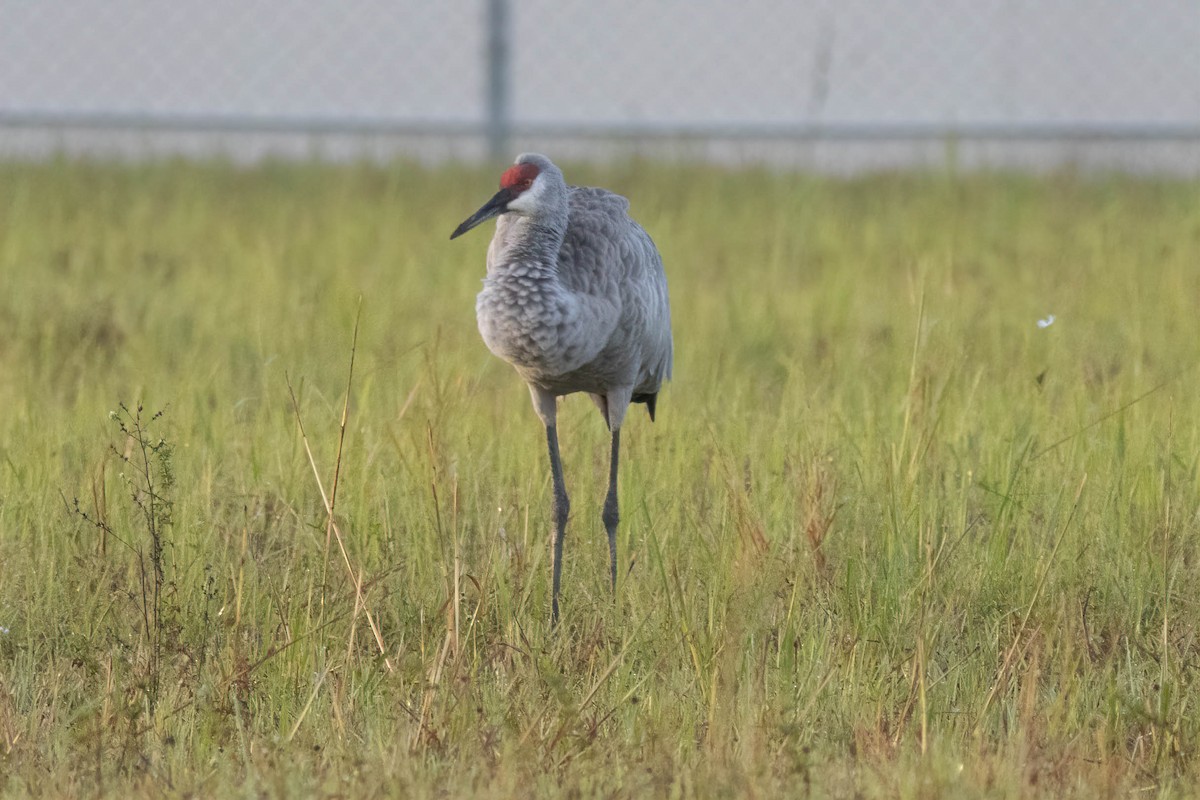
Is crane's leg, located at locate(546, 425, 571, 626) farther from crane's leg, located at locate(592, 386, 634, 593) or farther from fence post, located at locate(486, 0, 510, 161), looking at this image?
fence post, located at locate(486, 0, 510, 161)

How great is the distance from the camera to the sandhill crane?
10.8 feet

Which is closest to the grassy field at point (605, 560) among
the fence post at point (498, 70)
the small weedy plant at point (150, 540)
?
the small weedy plant at point (150, 540)

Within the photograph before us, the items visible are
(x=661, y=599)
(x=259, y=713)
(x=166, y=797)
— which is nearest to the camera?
(x=166, y=797)

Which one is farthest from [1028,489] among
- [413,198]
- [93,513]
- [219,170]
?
[219,170]

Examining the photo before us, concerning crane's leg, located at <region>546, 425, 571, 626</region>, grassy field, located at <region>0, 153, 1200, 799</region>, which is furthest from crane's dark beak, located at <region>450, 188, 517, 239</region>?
crane's leg, located at <region>546, 425, 571, 626</region>

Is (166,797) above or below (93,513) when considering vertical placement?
below

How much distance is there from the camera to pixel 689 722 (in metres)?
2.72

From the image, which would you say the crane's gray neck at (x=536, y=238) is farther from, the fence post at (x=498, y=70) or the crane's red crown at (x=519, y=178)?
the fence post at (x=498, y=70)

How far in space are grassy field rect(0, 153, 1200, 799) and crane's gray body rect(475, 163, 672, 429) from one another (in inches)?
7.4

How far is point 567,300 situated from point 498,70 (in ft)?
21.3

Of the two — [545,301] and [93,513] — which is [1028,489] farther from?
[93,513]

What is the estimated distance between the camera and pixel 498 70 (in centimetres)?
955

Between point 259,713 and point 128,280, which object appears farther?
point 128,280

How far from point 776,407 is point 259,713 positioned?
8.02ft
